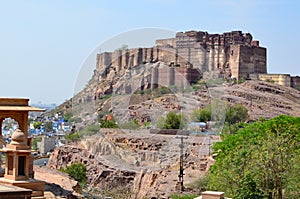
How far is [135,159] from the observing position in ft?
91.6

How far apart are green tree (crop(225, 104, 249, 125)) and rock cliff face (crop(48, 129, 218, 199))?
18.7 ft

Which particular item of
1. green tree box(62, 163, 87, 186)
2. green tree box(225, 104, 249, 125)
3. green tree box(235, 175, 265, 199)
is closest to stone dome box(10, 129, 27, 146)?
green tree box(235, 175, 265, 199)

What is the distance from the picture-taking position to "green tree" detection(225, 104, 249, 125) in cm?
3466

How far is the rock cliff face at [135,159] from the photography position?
23.2m

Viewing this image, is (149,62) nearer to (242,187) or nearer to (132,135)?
(132,135)

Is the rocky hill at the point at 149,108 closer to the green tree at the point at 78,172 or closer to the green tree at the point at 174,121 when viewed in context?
the green tree at the point at 78,172

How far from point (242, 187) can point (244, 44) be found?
39.3 meters

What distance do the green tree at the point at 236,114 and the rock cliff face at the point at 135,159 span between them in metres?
5.69

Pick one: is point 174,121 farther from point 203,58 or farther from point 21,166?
point 21,166

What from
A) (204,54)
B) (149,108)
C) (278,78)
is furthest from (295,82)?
(149,108)

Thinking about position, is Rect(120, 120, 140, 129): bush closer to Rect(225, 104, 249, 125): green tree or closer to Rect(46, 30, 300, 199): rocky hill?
Rect(46, 30, 300, 199): rocky hill

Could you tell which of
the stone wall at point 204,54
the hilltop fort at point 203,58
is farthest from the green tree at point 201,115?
the stone wall at point 204,54

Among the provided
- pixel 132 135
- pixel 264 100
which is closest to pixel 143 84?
pixel 264 100

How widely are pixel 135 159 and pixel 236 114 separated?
383 inches
